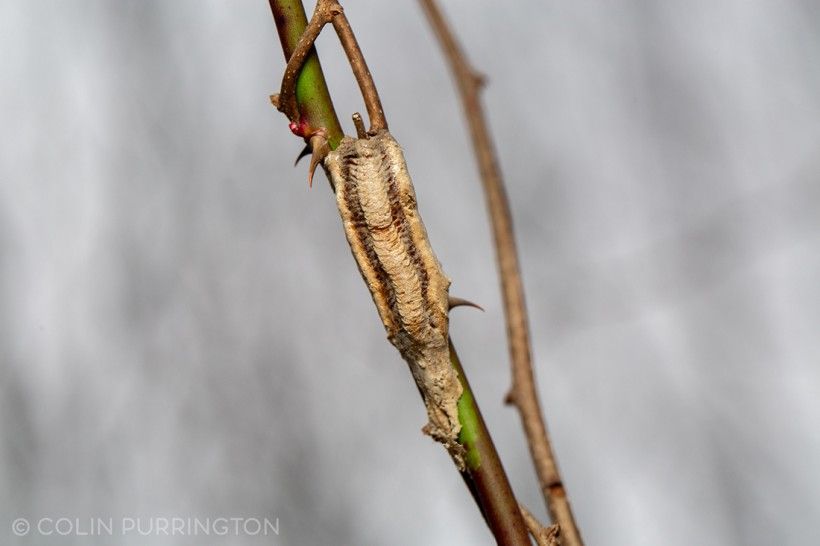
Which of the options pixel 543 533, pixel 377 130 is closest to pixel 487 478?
pixel 543 533

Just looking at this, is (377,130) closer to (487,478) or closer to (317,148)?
(317,148)

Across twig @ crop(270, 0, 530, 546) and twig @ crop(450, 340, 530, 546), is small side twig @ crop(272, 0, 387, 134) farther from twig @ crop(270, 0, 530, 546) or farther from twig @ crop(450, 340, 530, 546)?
twig @ crop(450, 340, 530, 546)

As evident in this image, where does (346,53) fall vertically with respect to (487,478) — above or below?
above

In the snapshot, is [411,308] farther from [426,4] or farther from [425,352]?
[426,4]

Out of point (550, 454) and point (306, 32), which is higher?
point (306, 32)

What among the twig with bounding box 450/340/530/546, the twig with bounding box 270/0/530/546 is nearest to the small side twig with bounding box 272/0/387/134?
the twig with bounding box 270/0/530/546

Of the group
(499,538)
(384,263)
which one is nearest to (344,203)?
(384,263)
